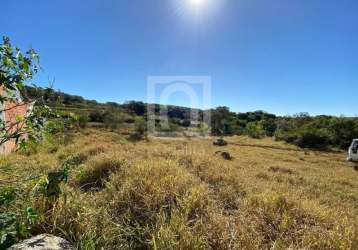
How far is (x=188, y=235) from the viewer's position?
2.86 meters

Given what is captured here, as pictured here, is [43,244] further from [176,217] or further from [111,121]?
[111,121]

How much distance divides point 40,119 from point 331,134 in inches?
1191

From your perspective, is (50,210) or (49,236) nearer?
(49,236)

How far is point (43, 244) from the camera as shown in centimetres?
240

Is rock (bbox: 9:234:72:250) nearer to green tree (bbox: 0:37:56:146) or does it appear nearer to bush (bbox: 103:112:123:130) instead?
green tree (bbox: 0:37:56:146)

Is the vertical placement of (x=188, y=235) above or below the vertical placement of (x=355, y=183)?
above

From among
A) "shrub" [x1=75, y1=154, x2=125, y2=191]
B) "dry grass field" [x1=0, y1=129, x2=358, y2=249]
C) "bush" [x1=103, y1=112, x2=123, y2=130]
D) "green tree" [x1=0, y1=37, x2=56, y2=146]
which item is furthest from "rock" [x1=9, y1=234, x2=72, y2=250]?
"bush" [x1=103, y1=112, x2=123, y2=130]

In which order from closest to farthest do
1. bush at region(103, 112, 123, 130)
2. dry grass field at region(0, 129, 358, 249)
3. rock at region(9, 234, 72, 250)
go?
rock at region(9, 234, 72, 250) < dry grass field at region(0, 129, 358, 249) < bush at region(103, 112, 123, 130)

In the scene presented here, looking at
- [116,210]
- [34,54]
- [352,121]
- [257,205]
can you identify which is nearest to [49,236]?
[116,210]

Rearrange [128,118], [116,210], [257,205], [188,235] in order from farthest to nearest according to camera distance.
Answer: [128,118] < [257,205] < [116,210] < [188,235]

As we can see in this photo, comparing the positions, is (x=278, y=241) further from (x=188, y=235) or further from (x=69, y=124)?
(x=69, y=124)

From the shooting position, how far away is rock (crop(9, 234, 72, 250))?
90.7 inches

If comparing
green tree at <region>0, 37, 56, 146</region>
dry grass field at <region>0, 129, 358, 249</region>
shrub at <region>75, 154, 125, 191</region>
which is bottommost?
dry grass field at <region>0, 129, 358, 249</region>

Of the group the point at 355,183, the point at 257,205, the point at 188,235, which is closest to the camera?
the point at 188,235
